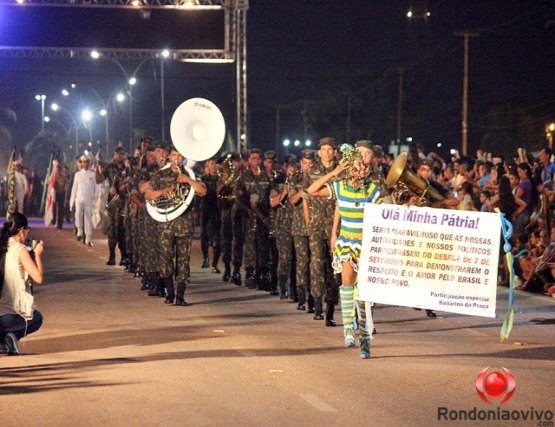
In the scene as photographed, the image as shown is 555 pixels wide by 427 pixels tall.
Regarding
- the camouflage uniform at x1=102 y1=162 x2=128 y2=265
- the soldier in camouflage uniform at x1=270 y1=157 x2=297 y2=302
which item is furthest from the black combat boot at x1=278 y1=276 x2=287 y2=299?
the camouflage uniform at x1=102 y1=162 x2=128 y2=265

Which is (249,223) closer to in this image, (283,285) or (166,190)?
(283,285)

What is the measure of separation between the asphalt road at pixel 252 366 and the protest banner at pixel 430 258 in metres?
0.57

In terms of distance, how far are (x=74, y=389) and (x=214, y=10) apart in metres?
22.9

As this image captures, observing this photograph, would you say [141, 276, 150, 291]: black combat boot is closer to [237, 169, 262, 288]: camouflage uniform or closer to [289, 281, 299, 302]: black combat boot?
[237, 169, 262, 288]: camouflage uniform

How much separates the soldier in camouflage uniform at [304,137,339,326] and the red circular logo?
4.74m

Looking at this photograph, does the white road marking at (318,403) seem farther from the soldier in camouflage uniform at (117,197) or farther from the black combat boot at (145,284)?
the soldier in camouflage uniform at (117,197)

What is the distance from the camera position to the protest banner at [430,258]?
11.7 m

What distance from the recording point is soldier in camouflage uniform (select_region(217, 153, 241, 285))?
20656mm

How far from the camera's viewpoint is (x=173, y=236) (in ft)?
55.0

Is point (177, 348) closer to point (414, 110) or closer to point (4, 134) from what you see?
point (4, 134)

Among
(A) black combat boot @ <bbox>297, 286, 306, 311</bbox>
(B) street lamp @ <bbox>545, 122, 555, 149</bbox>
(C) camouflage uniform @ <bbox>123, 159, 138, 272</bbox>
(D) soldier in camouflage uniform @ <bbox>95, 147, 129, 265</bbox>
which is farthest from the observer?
(B) street lamp @ <bbox>545, 122, 555, 149</bbox>

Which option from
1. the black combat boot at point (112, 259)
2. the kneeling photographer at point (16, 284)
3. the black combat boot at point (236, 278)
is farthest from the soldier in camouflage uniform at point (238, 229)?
the kneeling photographer at point (16, 284)

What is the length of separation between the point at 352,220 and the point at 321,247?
2571 mm

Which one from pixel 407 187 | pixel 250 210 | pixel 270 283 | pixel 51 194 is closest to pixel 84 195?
pixel 51 194
